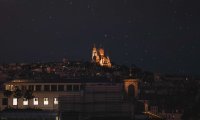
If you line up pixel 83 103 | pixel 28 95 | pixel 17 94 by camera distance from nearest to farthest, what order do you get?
pixel 83 103
pixel 28 95
pixel 17 94

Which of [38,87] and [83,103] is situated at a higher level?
[38,87]

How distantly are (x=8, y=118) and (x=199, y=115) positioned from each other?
2052 cm

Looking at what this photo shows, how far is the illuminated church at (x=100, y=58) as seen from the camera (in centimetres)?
17875

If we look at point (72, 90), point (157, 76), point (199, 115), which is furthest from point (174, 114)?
point (157, 76)

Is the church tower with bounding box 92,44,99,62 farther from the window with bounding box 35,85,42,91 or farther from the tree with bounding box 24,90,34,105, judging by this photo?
the tree with bounding box 24,90,34,105

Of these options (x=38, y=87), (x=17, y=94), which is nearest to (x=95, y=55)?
(x=38, y=87)

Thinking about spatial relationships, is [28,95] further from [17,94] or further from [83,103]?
[83,103]

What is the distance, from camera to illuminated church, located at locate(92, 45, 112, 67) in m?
179

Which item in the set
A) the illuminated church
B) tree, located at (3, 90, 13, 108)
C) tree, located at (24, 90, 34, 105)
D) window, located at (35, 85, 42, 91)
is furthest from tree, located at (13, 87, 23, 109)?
the illuminated church

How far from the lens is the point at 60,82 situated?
227ft

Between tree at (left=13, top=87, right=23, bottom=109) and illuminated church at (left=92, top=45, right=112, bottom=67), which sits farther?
illuminated church at (left=92, top=45, right=112, bottom=67)

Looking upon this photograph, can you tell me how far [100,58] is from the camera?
592ft

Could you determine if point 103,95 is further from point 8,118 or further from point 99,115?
point 8,118

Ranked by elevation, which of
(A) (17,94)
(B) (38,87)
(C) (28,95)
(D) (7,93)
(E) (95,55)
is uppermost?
(E) (95,55)
